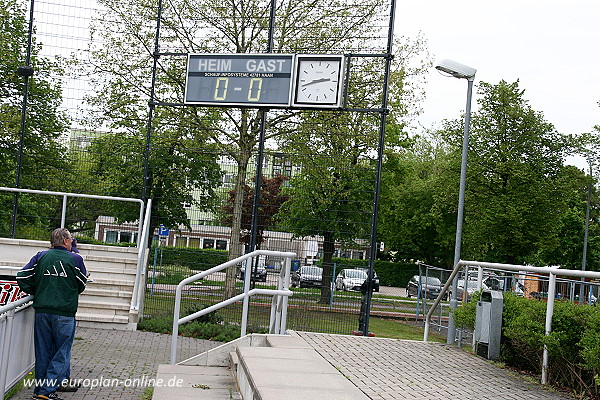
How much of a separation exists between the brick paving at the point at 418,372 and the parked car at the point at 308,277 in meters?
4.61

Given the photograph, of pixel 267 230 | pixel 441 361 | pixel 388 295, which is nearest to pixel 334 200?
pixel 267 230

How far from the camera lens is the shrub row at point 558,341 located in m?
7.05

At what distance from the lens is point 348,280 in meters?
15.8

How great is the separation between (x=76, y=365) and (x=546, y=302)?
6204 millimetres

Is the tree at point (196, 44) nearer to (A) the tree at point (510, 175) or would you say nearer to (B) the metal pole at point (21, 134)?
(B) the metal pole at point (21, 134)

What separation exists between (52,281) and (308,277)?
26.9ft

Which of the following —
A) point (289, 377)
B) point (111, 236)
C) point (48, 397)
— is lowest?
point (48, 397)

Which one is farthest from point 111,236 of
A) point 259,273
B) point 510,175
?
point 510,175

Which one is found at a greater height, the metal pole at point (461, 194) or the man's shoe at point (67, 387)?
the metal pole at point (461, 194)

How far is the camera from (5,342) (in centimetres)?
699

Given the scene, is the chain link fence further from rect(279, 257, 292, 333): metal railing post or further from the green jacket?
the green jacket

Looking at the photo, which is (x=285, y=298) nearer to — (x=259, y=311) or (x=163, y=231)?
(x=259, y=311)

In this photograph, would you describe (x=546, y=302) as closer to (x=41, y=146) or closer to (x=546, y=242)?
(x=41, y=146)

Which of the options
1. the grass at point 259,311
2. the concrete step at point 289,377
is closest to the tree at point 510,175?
the grass at point 259,311
